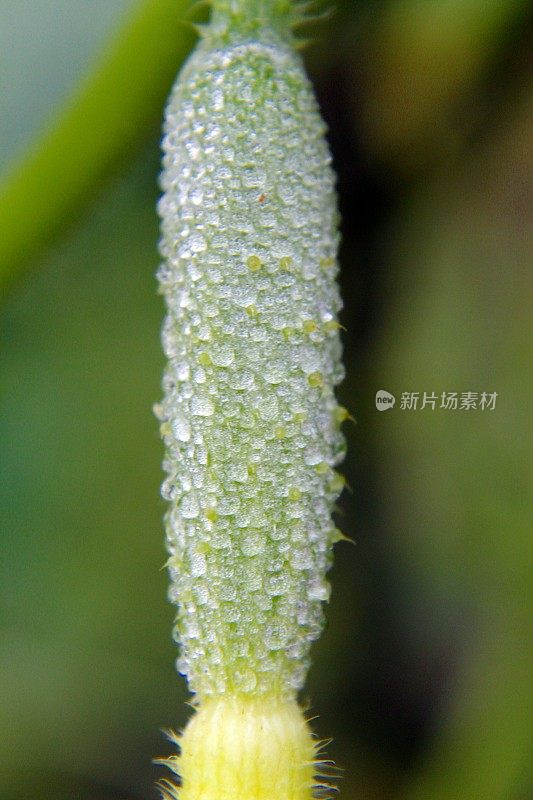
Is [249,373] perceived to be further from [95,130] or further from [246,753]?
[95,130]

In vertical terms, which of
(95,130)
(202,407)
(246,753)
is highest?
(95,130)

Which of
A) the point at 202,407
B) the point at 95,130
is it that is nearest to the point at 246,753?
the point at 202,407

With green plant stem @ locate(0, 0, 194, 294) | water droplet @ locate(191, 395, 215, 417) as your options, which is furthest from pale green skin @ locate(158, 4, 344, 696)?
green plant stem @ locate(0, 0, 194, 294)

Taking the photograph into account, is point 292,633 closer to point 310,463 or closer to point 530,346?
point 310,463

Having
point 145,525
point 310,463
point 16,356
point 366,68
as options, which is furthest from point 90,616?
point 366,68

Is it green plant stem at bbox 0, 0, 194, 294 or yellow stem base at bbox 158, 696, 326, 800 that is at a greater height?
green plant stem at bbox 0, 0, 194, 294

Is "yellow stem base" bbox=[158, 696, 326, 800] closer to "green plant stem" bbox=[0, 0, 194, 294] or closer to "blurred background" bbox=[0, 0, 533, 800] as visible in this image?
"blurred background" bbox=[0, 0, 533, 800]
